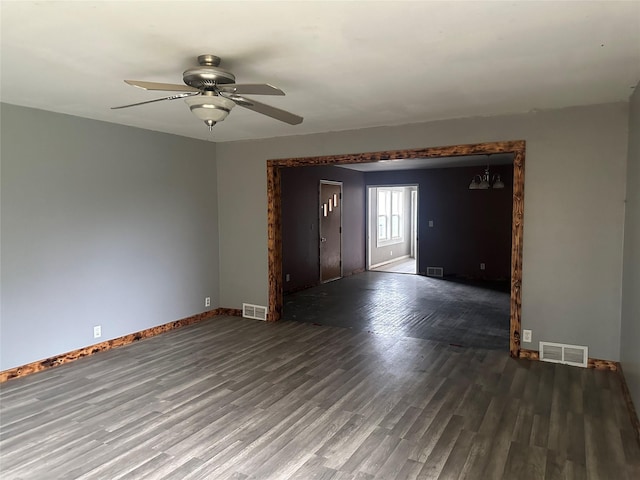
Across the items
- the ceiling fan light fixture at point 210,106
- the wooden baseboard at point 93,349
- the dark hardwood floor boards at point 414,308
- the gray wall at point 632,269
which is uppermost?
the ceiling fan light fixture at point 210,106

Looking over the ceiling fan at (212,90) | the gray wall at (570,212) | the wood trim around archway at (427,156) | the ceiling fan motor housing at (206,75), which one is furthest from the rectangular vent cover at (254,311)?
the ceiling fan motor housing at (206,75)

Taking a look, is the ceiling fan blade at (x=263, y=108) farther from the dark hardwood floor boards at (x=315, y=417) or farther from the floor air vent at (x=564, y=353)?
the floor air vent at (x=564, y=353)

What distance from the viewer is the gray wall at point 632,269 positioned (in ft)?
9.89

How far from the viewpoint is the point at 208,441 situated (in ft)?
8.93

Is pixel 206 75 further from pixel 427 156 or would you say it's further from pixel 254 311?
pixel 254 311

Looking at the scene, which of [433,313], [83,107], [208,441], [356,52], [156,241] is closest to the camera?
[356,52]

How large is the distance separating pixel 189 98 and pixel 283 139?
3019 millimetres

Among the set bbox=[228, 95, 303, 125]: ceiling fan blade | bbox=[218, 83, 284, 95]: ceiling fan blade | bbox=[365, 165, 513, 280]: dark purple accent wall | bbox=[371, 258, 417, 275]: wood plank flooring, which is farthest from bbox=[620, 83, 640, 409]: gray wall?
bbox=[371, 258, 417, 275]: wood plank flooring

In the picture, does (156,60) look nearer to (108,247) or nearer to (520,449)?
(108,247)

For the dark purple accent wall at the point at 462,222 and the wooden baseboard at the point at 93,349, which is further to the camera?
the dark purple accent wall at the point at 462,222

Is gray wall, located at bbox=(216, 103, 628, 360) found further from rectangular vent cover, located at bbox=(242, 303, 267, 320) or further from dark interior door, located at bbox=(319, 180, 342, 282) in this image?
dark interior door, located at bbox=(319, 180, 342, 282)

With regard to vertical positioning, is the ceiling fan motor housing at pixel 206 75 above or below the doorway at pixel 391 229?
above

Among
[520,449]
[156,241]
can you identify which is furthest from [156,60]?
[520,449]

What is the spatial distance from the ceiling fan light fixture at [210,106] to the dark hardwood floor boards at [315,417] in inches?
80.8
